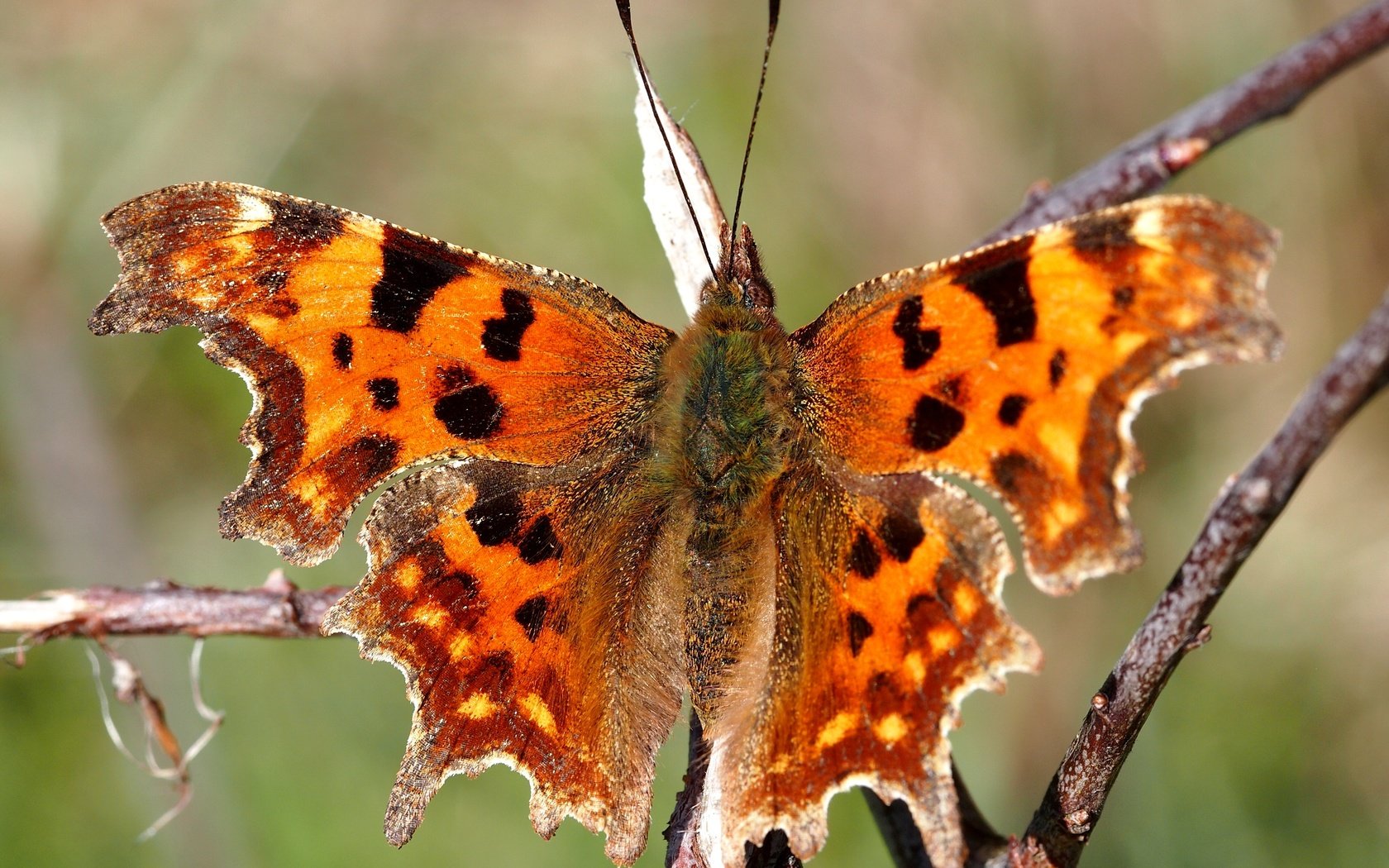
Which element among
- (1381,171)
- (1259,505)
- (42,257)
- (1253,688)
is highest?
(1381,171)

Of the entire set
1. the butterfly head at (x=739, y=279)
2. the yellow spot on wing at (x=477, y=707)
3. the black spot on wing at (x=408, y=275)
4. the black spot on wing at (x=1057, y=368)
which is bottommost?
the yellow spot on wing at (x=477, y=707)

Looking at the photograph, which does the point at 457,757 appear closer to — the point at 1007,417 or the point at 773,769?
the point at 773,769

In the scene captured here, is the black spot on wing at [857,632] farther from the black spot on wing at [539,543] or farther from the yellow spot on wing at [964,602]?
the black spot on wing at [539,543]

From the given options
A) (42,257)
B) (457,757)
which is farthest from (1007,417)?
(42,257)

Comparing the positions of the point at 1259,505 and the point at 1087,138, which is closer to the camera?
the point at 1259,505

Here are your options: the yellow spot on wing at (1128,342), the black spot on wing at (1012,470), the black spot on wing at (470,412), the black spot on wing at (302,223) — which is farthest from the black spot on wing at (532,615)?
the yellow spot on wing at (1128,342)

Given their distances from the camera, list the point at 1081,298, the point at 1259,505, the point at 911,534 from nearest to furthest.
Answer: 1. the point at 1259,505
2. the point at 1081,298
3. the point at 911,534
